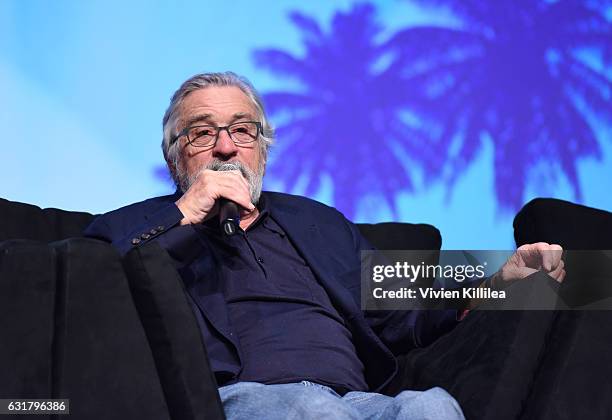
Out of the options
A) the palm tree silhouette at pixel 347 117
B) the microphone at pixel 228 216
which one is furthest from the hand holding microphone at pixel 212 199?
the palm tree silhouette at pixel 347 117

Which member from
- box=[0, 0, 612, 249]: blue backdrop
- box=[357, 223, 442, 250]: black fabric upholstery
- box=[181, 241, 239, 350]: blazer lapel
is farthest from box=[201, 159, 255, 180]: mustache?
box=[0, 0, 612, 249]: blue backdrop

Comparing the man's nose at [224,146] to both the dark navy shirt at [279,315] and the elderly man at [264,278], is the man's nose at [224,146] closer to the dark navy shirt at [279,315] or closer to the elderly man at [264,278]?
the elderly man at [264,278]

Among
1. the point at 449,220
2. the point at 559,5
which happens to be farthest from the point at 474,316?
the point at 559,5

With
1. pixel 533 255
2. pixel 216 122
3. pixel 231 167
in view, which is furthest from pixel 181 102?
pixel 533 255

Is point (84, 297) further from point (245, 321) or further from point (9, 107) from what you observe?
point (9, 107)

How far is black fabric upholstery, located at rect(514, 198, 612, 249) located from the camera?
6.68ft

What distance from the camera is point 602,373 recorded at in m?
1.32

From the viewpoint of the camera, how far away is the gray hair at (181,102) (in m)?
2.06

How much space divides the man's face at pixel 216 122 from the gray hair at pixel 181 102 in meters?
0.01

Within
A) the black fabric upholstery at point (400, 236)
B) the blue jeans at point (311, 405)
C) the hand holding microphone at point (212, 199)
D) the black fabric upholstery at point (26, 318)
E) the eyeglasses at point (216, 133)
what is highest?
the eyeglasses at point (216, 133)

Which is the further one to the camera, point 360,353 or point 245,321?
point 360,353

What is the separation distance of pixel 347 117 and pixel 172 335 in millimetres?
1573

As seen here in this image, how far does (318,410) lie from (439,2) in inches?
71.4

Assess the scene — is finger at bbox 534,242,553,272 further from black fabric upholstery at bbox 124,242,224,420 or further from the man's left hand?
black fabric upholstery at bbox 124,242,224,420
